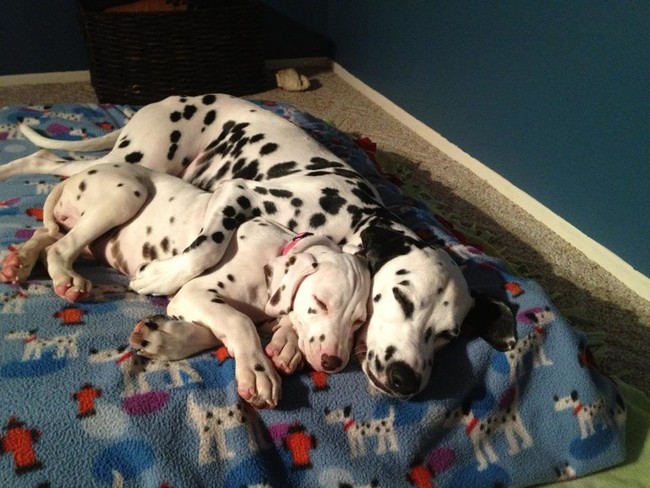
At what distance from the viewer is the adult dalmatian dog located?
1.63m

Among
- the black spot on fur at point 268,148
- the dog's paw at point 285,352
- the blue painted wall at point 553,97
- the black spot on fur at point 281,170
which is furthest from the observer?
the blue painted wall at point 553,97

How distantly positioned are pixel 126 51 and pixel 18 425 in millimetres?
3589

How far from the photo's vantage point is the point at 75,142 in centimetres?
291

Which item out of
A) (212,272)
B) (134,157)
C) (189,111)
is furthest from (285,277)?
(189,111)

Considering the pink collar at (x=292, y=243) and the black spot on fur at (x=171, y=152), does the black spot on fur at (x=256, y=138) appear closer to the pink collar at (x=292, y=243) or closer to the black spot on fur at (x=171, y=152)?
the black spot on fur at (x=171, y=152)

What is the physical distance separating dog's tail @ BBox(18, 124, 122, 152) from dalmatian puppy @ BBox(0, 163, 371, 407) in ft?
2.39

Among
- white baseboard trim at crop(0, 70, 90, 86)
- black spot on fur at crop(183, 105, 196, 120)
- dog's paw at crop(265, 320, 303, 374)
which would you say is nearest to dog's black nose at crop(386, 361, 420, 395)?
dog's paw at crop(265, 320, 303, 374)

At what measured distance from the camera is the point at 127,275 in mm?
2154

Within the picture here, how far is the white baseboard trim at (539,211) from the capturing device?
2797 mm

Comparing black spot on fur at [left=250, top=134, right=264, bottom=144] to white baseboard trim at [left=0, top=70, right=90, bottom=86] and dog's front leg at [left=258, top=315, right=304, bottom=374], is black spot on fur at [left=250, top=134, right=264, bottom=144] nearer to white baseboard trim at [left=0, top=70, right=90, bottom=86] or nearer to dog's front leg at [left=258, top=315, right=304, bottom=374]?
dog's front leg at [left=258, top=315, right=304, bottom=374]

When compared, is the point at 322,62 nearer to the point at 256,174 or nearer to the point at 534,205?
the point at 534,205

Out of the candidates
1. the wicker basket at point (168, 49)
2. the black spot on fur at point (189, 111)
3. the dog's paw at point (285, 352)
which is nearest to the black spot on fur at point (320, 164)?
the black spot on fur at point (189, 111)

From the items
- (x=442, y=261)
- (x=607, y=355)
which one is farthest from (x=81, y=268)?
(x=607, y=355)

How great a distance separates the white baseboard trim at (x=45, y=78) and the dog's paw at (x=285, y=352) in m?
4.29
